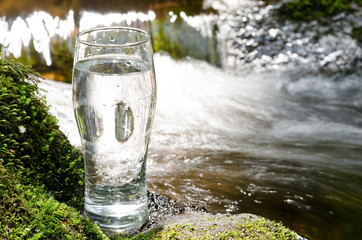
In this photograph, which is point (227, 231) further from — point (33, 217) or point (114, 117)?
point (33, 217)

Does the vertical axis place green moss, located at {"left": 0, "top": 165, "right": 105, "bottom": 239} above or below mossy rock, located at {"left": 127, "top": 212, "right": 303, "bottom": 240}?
above

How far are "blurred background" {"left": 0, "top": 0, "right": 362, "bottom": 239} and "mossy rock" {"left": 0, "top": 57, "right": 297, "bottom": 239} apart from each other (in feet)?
0.67

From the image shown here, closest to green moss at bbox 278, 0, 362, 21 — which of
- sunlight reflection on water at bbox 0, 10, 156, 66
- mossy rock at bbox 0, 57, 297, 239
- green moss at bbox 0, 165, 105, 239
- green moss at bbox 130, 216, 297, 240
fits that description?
sunlight reflection on water at bbox 0, 10, 156, 66

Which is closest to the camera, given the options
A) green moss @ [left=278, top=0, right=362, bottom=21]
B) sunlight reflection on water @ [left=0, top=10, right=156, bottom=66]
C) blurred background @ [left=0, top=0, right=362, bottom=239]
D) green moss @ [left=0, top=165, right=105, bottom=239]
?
green moss @ [left=0, top=165, right=105, bottom=239]

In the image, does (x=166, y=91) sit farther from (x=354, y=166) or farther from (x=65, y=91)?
(x=354, y=166)

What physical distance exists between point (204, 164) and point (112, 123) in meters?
1.98

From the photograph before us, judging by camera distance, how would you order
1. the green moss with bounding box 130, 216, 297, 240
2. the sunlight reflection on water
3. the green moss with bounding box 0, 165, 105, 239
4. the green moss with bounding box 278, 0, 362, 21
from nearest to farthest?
the green moss with bounding box 0, 165, 105, 239, the green moss with bounding box 130, 216, 297, 240, the sunlight reflection on water, the green moss with bounding box 278, 0, 362, 21

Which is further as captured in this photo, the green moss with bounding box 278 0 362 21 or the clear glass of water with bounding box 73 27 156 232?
the green moss with bounding box 278 0 362 21

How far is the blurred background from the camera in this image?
3498 millimetres

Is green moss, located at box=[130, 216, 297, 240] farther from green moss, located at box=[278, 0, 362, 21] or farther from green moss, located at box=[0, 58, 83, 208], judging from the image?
green moss, located at box=[278, 0, 362, 21]

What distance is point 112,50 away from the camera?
7.51 feet

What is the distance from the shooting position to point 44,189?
2.44 m

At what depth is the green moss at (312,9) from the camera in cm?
856

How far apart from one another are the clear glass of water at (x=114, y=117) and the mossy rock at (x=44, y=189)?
0.48 feet
